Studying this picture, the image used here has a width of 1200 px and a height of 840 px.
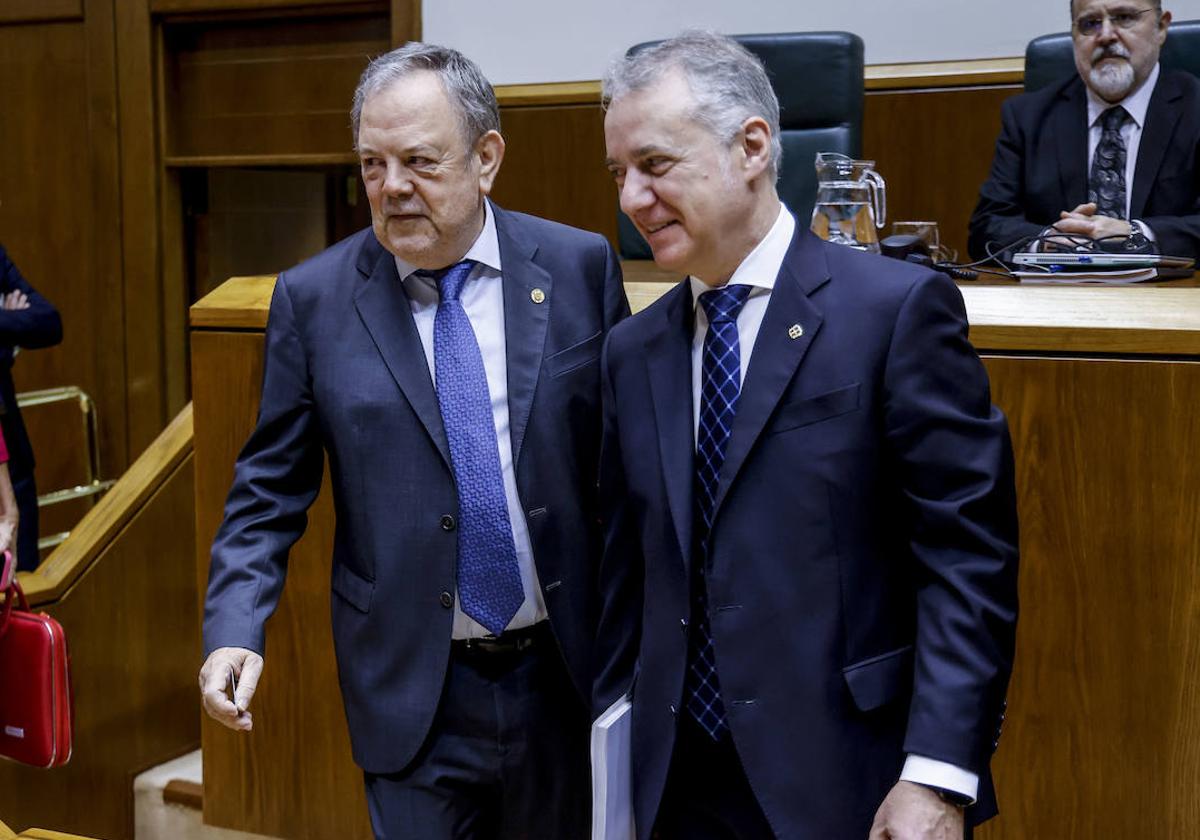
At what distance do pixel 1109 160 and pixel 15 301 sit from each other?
2530 mm

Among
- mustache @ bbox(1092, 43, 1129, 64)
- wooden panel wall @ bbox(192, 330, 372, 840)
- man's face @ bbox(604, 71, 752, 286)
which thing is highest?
mustache @ bbox(1092, 43, 1129, 64)

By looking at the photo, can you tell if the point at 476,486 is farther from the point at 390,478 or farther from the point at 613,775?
the point at 613,775

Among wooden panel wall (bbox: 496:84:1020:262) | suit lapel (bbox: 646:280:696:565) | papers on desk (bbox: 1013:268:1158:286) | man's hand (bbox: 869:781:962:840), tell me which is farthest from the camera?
wooden panel wall (bbox: 496:84:1020:262)

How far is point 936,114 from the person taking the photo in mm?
3549

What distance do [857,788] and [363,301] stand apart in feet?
2.48

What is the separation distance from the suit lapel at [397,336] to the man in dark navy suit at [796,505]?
1.11 ft

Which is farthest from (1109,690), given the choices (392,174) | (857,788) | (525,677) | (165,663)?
(165,663)

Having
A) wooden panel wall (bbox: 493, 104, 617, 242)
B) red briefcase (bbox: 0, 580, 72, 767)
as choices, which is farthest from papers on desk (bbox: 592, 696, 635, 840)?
wooden panel wall (bbox: 493, 104, 617, 242)

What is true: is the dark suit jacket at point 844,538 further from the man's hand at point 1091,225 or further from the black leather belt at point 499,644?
the man's hand at point 1091,225

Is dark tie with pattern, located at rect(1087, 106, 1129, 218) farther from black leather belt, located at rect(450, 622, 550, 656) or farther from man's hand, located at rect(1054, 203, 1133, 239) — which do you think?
black leather belt, located at rect(450, 622, 550, 656)

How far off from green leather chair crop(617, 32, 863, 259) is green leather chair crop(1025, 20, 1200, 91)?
0.40m

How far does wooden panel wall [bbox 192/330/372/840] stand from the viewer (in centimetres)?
218

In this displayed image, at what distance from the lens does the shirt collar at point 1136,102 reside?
9.29 feet

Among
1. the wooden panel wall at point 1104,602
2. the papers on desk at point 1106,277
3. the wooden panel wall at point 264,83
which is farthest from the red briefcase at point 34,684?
the wooden panel wall at point 264,83
